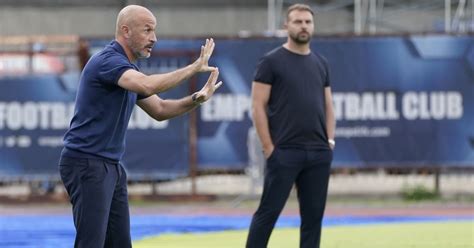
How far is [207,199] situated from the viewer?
18.2 metres

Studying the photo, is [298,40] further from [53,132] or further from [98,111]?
[53,132]

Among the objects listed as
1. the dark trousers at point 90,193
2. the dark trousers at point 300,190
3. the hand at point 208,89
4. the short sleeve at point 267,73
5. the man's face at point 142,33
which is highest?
the man's face at point 142,33

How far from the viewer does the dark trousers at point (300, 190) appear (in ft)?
27.4

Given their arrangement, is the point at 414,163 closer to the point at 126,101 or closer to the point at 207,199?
the point at 207,199

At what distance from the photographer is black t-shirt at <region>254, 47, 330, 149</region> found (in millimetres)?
8367

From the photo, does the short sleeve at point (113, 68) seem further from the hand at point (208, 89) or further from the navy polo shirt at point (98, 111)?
the hand at point (208, 89)

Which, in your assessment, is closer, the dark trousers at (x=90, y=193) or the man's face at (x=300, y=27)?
the dark trousers at (x=90, y=193)

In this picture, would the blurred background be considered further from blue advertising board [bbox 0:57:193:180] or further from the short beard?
the short beard

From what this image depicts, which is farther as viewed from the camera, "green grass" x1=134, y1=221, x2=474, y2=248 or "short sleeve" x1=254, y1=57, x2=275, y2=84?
"green grass" x1=134, y1=221, x2=474, y2=248

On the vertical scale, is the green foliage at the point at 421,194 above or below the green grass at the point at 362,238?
below

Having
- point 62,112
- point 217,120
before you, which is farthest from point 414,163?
point 62,112

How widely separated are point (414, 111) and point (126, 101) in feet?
38.0

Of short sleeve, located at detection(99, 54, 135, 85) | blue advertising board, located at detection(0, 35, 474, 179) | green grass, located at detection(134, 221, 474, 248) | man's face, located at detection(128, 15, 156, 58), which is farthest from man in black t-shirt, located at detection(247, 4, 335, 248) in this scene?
blue advertising board, located at detection(0, 35, 474, 179)

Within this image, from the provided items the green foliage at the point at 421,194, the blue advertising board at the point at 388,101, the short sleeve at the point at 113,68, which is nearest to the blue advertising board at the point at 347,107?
the blue advertising board at the point at 388,101
